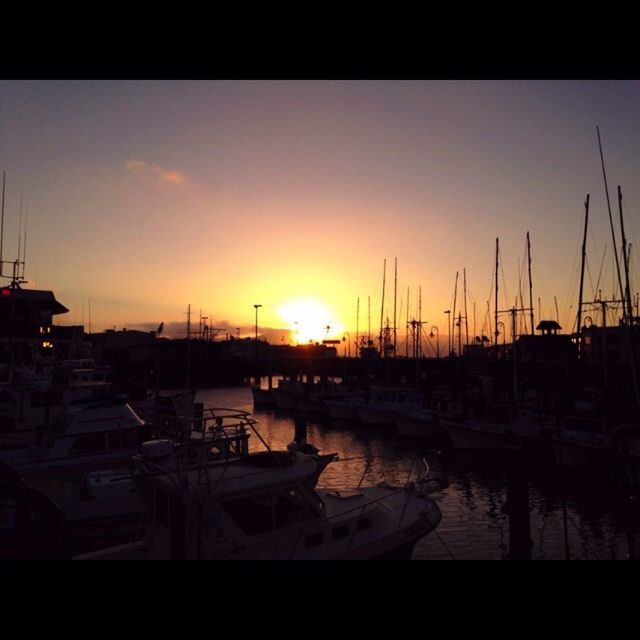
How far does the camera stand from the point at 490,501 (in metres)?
22.8

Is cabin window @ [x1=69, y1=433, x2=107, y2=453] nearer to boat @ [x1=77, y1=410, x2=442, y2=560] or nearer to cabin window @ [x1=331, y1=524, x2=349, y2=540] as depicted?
boat @ [x1=77, y1=410, x2=442, y2=560]

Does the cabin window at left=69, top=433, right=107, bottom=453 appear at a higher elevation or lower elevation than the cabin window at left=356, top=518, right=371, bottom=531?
higher

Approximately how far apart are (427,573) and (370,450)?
3550 cm

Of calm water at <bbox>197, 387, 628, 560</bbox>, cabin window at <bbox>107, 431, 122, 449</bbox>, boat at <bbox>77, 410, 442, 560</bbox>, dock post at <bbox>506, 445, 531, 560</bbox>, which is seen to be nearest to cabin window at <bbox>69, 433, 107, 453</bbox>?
cabin window at <bbox>107, 431, 122, 449</bbox>

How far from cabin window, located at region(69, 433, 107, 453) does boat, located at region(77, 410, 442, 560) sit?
10.00 meters

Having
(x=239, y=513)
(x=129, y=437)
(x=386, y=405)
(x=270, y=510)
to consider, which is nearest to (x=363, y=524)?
(x=270, y=510)

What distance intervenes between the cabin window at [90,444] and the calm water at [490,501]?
33.4ft

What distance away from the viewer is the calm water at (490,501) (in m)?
17.1

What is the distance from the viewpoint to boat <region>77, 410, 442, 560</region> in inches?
357

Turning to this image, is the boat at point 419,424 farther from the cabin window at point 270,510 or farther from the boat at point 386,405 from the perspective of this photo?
the cabin window at point 270,510

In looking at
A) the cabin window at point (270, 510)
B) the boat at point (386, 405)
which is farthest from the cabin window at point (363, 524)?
the boat at point (386, 405)

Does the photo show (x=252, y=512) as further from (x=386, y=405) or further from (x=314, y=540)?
(x=386, y=405)
